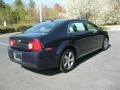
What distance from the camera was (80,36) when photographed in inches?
269

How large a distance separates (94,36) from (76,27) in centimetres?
122

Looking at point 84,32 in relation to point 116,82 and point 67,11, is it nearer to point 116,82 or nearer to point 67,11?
point 116,82

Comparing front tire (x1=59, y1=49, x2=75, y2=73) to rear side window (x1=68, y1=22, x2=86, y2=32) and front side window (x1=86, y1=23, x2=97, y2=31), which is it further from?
front side window (x1=86, y1=23, x2=97, y2=31)

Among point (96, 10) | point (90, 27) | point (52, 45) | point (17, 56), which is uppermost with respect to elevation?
point (96, 10)

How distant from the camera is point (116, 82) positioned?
5211mm

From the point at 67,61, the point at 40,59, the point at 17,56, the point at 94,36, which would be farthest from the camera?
the point at 94,36

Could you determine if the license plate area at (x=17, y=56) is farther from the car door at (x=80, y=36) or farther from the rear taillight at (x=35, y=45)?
the car door at (x=80, y=36)

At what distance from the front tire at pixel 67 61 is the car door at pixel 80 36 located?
35cm

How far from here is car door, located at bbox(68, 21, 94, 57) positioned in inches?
258

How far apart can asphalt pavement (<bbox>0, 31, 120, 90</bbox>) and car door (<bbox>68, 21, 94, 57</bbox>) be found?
0.50 m

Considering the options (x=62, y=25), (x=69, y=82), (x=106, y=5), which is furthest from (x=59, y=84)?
(x=106, y=5)

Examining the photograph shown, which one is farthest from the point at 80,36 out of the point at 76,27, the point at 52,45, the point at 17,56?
the point at 17,56

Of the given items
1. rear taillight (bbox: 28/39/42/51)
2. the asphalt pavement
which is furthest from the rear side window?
rear taillight (bbox: 28/39/42/51)

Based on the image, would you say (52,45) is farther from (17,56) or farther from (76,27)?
(76,27)
